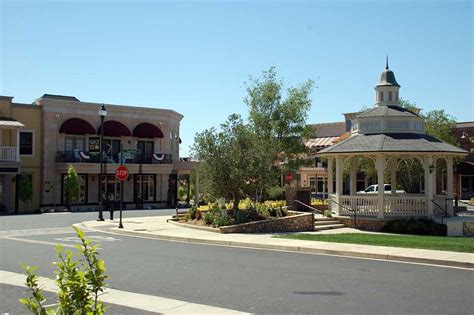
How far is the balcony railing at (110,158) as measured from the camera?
4184cm

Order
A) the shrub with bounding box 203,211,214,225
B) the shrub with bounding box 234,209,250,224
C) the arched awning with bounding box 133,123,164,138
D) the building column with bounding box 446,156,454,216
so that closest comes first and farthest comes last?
the shrub with bounding box 234,209,250,224 → the shrub with bounding box 203,211,214,225 → the building column with bounding box 446,156,454,216 → the arched awning with bounding box 133,123,164,138

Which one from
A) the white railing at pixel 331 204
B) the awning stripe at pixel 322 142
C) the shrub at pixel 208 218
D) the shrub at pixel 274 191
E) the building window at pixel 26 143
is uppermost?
the awning stripe at pixel 322 142

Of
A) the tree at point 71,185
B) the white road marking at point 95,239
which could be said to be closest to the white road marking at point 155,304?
the white road marking at point 95,239

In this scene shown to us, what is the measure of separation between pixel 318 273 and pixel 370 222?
14.2 m

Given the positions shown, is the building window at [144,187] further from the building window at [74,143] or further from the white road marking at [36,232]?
the white road marking at [36,232]

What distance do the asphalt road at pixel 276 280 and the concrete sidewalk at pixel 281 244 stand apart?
71 cm

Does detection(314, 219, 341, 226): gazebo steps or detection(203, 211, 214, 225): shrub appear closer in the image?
detection(203, 211, 214, 225): shrub

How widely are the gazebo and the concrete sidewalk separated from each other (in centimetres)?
239

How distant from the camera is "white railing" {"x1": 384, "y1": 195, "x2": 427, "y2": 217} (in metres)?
26.0

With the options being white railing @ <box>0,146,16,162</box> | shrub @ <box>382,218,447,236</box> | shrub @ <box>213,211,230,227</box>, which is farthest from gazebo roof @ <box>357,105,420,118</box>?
white railing @ <box>0,146,16,162</box>

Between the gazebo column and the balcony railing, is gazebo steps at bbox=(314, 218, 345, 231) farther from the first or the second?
the balcony railing

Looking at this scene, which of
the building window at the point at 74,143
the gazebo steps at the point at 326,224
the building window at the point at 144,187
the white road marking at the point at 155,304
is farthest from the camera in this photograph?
the building window at the point at 144,187

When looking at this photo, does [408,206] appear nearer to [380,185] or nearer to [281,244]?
[380,185]

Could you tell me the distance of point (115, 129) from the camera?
4425 cm
